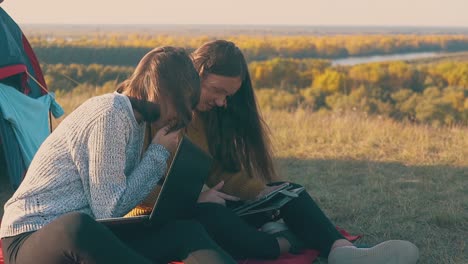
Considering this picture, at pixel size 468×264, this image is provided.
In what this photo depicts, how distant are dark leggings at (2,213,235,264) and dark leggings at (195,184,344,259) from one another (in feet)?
1.13

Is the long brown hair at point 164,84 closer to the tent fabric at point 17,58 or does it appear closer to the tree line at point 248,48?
the tent fabric at point 17,58

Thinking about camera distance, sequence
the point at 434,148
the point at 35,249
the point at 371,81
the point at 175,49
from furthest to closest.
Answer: the point at 371,81 → the point at 434,148 → the point at 175,49 → the point at 35,249

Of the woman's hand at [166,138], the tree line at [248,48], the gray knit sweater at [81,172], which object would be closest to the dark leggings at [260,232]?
the woman's hand at [166,138]

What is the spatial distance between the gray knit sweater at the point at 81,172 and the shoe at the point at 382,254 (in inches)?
45.1

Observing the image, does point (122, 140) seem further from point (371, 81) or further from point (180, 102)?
point (371, 81)

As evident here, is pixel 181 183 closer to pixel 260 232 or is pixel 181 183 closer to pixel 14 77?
pixel 260 232

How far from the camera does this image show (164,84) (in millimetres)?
2500

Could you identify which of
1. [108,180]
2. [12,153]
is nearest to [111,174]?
[108,180]

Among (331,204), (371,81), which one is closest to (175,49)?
(331,204)

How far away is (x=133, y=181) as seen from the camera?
246cm

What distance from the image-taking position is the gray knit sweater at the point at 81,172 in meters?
2.36

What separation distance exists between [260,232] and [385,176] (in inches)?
98.3

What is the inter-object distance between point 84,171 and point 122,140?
18cm

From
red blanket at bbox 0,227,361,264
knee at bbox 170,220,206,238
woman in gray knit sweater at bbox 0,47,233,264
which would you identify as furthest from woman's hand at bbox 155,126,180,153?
red blanket at bbox 0,227,361,264
